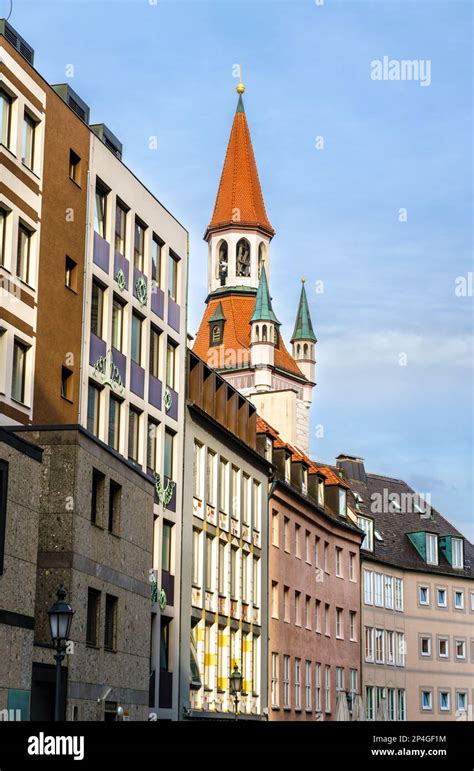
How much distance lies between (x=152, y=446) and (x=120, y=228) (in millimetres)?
7527

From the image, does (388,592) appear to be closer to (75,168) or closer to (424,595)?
(424,595)

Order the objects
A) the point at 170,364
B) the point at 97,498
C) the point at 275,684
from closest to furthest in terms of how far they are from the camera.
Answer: the point at 97,498, the point at 170,364, the point at 275,684

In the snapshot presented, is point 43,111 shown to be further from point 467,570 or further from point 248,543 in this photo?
point 467,570

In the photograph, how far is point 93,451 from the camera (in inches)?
1302

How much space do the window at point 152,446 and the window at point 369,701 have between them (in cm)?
3325

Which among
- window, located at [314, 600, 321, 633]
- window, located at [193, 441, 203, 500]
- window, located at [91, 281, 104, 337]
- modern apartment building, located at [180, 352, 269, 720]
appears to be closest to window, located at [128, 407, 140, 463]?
window, located at [91, 281, 104, 337]

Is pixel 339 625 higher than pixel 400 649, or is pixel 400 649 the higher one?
pixel 339 625

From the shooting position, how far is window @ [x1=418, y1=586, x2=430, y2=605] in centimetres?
8462

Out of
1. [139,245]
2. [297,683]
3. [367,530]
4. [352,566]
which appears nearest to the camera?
[139,245]

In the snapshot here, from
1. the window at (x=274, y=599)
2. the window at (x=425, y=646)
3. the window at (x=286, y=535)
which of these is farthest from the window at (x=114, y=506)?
the window at (x=425, y=646)

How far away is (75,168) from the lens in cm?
4216

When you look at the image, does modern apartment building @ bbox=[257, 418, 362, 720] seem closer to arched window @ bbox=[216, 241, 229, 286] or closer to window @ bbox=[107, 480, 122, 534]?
window @ bbox=[107, 480, 122, 534]

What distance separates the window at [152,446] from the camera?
1850 inches

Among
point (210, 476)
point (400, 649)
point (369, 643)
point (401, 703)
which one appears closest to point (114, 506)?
point (210, 476)
